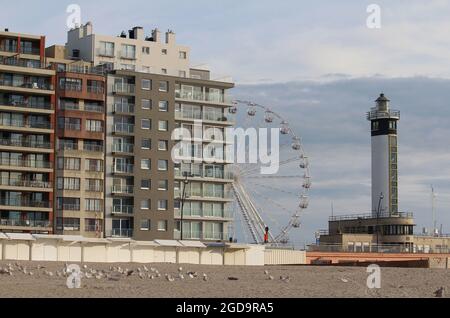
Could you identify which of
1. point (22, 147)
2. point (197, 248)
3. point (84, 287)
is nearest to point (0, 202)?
point (22, 147)

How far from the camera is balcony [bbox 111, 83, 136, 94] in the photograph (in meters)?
134

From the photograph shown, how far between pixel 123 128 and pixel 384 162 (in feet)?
156

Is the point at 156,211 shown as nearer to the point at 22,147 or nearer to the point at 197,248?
the point at 22,147

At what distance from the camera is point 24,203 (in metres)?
125

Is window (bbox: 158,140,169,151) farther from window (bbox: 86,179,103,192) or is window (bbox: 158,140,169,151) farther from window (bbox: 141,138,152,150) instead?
window (bbox: 86,179,103,192)

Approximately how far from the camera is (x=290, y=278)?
57750mm

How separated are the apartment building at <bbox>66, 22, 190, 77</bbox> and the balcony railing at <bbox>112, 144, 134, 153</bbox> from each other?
32.3 feet

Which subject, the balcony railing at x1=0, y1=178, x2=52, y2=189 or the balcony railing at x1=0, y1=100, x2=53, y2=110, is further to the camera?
the balcony railing at x1=0, y1=100, x2=53, y2=110

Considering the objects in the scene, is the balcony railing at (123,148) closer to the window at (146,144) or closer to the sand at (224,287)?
the window at (146,144)

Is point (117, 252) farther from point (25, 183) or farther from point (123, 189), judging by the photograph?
point (123, 189)

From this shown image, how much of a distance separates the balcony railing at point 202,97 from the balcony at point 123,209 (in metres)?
15.6

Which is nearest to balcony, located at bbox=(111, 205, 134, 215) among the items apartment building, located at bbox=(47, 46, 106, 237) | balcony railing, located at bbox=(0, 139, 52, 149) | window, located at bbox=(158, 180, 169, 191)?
apartment building, located at bbox=(47, 46, 106, 237)

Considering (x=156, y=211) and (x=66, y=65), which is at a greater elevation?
(x=66, y=65)

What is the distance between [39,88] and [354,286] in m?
80.3
